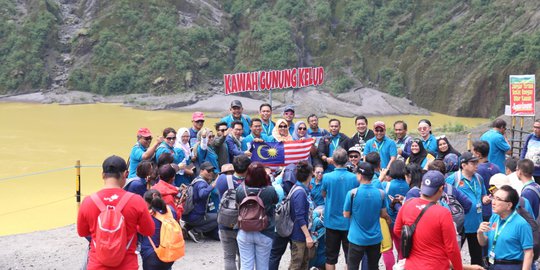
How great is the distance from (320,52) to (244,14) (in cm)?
623

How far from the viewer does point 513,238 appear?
14.5 feet

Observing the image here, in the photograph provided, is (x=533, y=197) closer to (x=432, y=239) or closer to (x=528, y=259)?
(x=528, y=259)

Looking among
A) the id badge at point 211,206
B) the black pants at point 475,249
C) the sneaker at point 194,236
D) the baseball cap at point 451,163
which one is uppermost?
the baseball cap at point 451,163

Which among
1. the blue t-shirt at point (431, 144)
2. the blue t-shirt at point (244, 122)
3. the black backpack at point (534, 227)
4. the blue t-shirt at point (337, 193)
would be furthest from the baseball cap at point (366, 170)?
the blue t-shirt at point (244, 122)

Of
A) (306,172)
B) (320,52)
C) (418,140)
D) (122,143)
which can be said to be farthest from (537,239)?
(320,52)

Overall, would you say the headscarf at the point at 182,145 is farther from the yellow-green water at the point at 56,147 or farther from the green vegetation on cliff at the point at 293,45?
the green vegetation on cliff at the point at 293,45

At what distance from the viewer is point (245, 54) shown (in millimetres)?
37375

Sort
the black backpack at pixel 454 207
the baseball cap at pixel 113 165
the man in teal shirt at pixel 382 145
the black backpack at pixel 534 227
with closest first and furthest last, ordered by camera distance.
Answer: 1. the baseball cap at pixel 113 165
2. the black backpack at pixel 534 227
3. the black backpack at pixel 454 207
4. the man in teal shirt at pixel 382 145

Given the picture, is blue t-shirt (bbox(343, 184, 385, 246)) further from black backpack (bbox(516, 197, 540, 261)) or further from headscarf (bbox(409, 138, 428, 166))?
headscarf (bbox(409, 138, 428, 166))

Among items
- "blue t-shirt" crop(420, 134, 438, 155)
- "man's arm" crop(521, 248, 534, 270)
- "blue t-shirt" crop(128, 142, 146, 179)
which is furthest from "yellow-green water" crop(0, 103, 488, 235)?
"man's arm" crop(521, 248, 534, 270)

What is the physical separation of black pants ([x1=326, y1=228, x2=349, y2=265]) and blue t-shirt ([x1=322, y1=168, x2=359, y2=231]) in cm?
8

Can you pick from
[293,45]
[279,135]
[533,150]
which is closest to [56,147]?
[279,135]

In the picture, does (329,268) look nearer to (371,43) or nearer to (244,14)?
(371,43)

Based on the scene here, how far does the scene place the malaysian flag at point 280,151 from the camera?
27.0ft
